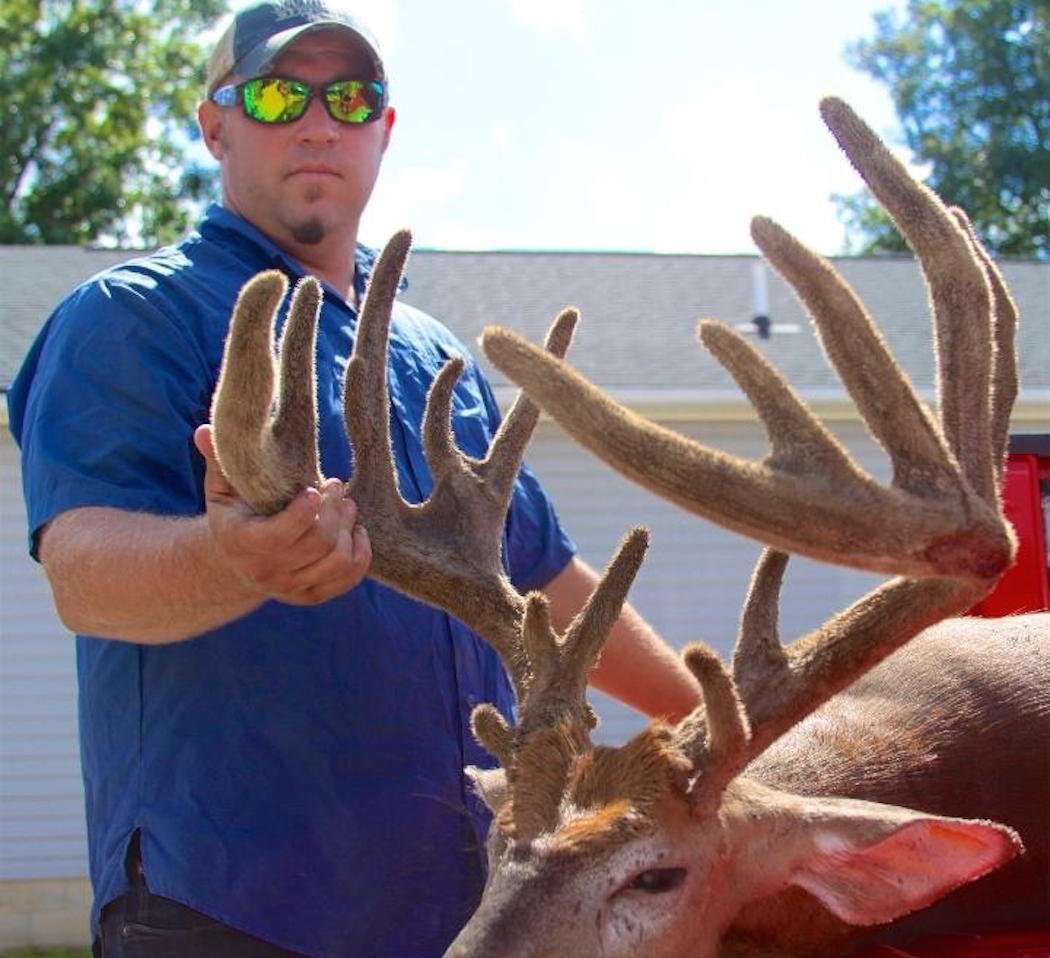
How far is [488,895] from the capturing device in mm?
2855

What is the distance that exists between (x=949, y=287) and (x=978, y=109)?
126 feet

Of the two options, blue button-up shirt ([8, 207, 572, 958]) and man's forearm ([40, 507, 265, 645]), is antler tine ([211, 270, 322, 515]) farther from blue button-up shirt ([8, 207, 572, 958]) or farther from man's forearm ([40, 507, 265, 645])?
blue button-up shirt ([8, 207, 572, 958])

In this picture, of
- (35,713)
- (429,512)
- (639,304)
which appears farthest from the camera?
(639,304)

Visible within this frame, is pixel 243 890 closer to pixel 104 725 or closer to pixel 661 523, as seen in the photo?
pixel 104 725

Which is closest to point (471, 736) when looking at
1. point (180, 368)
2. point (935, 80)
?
point (180, 368)

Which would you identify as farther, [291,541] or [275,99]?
[275,99]

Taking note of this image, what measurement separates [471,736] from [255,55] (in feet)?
5.32

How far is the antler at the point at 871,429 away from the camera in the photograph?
2.60 m

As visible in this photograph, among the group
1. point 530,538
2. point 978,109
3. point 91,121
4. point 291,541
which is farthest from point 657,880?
point 978,109

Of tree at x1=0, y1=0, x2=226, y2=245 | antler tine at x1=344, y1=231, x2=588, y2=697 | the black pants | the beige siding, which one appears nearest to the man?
the black pants

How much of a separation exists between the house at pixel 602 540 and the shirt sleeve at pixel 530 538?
20.4ft

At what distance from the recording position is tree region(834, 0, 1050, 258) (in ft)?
120

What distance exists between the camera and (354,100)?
4.04 metres

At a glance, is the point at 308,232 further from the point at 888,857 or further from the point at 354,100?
the point at 888,857
